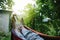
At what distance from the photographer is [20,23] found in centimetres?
176

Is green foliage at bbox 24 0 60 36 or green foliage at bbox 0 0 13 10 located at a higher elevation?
green foliage at bbox 0 0 13 10

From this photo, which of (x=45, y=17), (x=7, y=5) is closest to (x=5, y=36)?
(x=7, y=5)

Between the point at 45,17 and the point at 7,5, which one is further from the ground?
the point at 7,5

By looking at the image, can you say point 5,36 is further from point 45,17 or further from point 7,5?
point 45,17

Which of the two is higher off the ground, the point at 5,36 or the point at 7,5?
the point at 7,5

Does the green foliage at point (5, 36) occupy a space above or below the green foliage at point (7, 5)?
below

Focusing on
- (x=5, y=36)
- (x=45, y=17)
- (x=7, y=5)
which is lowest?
(x=5, y=36)

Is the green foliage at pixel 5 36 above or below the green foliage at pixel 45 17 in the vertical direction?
below

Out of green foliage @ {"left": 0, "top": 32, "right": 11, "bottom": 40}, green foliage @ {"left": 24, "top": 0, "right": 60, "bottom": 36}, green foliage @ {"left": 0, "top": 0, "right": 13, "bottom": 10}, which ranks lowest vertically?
green foliage @ {"left": 0, "top": 32, "right": 11, "bottom": 40}

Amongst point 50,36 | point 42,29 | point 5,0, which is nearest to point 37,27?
point 42,29

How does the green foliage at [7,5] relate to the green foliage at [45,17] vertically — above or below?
above

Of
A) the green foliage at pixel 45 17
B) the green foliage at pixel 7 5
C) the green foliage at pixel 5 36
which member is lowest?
the green foliage at pixel 5 36

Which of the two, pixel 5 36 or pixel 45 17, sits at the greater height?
pixel 45 17

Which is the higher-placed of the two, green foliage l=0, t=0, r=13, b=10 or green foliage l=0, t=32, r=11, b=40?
green foliage l=0, t=0, r=13, b=10
